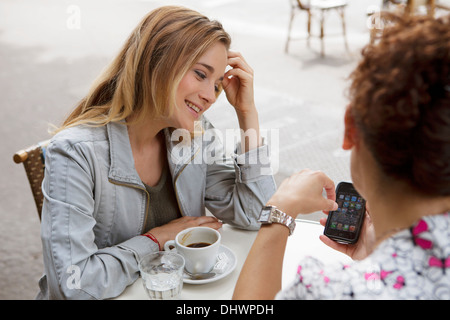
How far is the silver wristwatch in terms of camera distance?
101cm

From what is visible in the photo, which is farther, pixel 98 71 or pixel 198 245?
pixel 98 71

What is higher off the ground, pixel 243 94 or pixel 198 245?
pixel 243 94

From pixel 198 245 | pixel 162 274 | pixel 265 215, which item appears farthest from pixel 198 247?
pixel 265 215

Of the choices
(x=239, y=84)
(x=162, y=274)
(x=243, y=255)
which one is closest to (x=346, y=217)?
(x=243, y=255)

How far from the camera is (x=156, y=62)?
1.38 meters

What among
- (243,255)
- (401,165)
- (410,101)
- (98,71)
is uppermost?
(410,101)

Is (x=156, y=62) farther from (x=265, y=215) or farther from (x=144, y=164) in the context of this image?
(x=265, y=215)

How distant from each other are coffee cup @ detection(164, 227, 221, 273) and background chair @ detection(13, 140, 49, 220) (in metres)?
0.60

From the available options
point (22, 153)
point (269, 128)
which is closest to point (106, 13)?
point (269, 128)

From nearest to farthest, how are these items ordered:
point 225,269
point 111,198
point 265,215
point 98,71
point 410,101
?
1. point 410,101
2. point 265,215
3. point 225,269
4. point 111,198
5. point 98,71

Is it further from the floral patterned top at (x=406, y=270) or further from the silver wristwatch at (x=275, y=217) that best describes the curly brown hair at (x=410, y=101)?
the silver wristwatch at (x=275, y=217)

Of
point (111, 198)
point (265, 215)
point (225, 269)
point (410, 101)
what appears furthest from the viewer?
point (111, 198)

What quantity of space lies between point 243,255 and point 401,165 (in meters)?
0.64

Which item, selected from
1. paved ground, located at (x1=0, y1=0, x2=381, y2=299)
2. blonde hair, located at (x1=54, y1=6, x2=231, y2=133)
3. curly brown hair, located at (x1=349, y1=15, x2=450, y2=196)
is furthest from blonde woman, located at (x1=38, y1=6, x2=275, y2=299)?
paved ground, located at (x1=0, y1=0, x2=381, y2=299)
